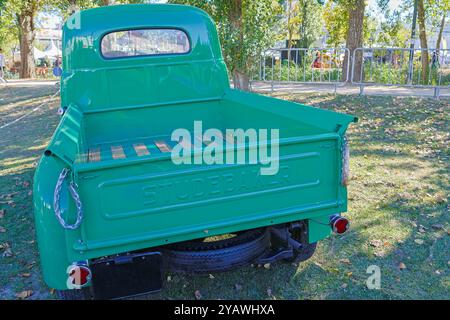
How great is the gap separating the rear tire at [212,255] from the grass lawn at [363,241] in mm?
530

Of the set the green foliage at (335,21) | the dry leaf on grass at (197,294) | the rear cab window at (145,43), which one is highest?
the green foliage at (335,21)

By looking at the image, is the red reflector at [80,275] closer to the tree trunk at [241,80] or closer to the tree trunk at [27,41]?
the tree trunk at [241,80]

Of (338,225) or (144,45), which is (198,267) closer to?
(338,225)

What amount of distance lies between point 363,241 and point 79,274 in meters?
2.58

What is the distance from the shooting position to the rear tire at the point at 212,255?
265cm

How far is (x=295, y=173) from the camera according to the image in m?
2.62

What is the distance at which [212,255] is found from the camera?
2.65 metres

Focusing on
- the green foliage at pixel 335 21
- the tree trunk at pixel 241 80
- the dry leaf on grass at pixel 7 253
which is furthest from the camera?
the green foliage at pixel 335 21

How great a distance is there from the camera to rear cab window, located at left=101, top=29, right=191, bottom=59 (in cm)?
432

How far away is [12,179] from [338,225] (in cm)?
474

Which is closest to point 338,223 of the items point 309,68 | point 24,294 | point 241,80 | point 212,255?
point 212,255

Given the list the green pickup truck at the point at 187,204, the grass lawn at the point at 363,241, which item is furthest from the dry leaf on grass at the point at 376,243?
the green pickup truck at the point at 187,204

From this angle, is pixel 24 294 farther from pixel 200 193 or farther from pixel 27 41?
pixel 27 41
